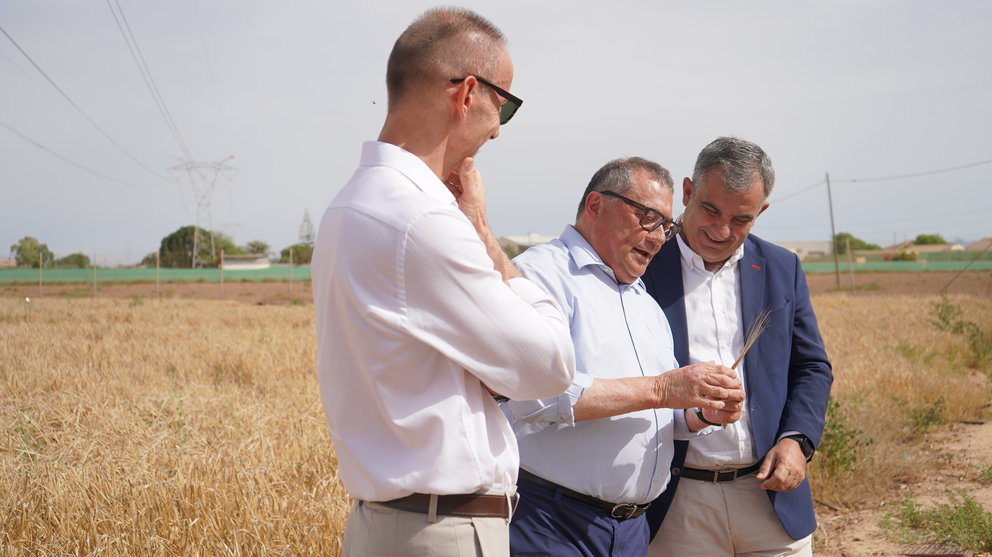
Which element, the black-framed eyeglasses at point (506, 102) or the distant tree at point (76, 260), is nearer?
the black-framed eyeglasses at point (506, 102)

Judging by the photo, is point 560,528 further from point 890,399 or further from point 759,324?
point 890,399

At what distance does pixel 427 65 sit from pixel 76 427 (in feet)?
16.3

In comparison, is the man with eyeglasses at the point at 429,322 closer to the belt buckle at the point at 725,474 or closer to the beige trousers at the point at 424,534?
the beige trousers at the point at 424,534

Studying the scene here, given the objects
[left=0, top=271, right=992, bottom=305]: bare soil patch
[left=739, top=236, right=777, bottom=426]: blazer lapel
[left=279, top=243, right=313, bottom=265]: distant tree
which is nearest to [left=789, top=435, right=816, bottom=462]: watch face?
[left=739, top=236, right=777, bottom=426]: blazer lapel

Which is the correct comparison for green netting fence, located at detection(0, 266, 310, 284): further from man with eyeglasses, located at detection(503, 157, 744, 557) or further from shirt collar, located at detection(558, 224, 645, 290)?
man with eyeglasses, located at detection(503, 157, 744, 557)

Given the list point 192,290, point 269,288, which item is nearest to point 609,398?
point 192,290

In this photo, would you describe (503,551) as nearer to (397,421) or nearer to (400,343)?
(397,421)

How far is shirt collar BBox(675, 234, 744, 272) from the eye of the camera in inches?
126

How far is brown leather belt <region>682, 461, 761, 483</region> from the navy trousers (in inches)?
20.8

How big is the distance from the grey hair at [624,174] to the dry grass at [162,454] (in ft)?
7.08

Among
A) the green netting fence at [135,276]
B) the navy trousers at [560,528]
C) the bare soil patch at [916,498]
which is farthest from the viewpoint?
the green netting fence at [135,276]

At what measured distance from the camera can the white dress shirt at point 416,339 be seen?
5.36ft

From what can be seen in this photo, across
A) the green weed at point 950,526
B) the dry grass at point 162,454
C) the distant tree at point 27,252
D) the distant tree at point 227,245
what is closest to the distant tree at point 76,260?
the distant tree at point 27,252

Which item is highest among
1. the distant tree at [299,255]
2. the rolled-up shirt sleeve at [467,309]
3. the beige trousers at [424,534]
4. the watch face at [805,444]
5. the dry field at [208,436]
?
the distant tree at [299,255]
